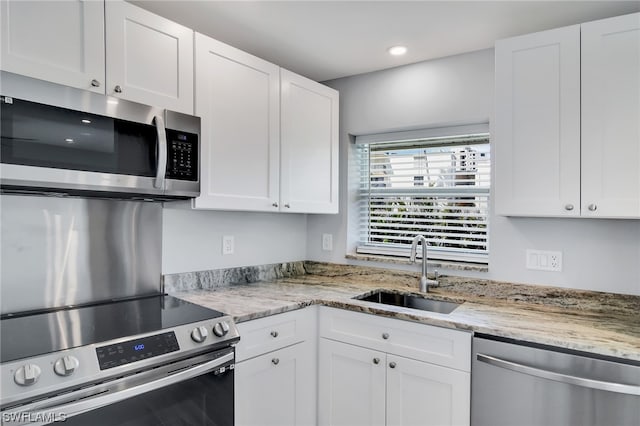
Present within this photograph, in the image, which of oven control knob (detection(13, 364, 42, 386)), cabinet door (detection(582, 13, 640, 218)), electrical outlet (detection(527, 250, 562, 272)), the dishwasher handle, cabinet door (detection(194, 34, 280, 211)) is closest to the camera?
oven control knob (detection(13, 364, 42, 386))

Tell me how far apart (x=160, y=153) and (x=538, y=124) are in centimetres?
172

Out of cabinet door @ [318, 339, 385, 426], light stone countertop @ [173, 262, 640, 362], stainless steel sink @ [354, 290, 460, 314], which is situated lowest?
cabinet door @ [318, 339, 385, 426]

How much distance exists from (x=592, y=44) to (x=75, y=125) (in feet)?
7.12

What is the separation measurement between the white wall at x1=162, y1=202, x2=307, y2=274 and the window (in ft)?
1.75

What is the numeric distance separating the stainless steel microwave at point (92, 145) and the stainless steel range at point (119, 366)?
517 mm

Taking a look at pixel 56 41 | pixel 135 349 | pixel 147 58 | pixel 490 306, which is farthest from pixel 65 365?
pixel 490 306

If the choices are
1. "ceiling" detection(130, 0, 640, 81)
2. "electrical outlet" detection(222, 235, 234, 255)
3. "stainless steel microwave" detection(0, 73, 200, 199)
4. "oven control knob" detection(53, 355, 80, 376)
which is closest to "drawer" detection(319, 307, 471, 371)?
"electrical outlet" detection(222, 235, 234, 255)

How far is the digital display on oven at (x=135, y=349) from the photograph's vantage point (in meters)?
1.26

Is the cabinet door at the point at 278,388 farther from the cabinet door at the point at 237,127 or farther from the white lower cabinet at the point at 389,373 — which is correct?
the cabinet door at the point at 237,127

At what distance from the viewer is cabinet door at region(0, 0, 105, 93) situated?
51.8 inches

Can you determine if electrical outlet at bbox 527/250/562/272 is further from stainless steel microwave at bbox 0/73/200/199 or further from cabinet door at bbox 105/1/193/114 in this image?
cabinet door at bbox 105/1/193/114

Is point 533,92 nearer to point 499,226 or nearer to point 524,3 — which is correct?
point 524,3

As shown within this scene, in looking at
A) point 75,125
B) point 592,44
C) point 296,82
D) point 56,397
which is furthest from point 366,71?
point 56,397

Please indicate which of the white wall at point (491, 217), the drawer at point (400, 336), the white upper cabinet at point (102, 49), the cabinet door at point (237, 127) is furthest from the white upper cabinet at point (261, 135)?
the drawer at point (400, 336)
